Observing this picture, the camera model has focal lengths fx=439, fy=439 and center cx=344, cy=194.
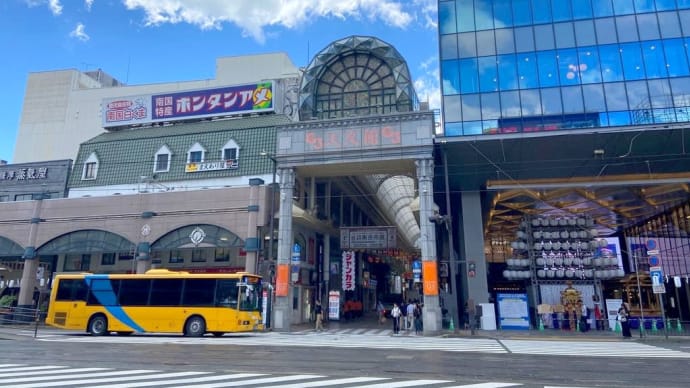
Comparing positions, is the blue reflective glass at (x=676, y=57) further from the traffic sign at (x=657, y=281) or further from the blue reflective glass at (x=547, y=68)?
the traffic sign at (x=657, y=281)

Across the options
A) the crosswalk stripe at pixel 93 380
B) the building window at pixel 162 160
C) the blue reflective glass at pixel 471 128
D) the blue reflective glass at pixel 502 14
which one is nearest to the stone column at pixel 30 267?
the building window at pixel 162 160

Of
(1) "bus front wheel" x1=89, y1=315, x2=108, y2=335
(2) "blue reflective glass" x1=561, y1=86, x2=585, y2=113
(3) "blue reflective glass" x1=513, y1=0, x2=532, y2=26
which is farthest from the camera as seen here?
(3) "blue reflective glass" x1=513, y1=0, x2=532, y2=26

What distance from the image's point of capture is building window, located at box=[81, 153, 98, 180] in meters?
38.6

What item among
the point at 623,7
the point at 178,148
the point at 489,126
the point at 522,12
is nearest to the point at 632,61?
the point at 623,7

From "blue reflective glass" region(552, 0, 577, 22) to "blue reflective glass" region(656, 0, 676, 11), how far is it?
512 centimetres

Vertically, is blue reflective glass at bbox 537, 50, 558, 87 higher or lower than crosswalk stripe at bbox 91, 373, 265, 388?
higher

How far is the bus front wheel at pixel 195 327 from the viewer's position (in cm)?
2214

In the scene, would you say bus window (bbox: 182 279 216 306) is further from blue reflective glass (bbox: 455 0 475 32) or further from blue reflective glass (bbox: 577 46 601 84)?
blue reflective glass (bbox: 577 46 601 84)

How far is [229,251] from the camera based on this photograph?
35.8 metres

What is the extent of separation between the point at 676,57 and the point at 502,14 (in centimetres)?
1079

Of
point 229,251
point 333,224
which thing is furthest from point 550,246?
point 229,251

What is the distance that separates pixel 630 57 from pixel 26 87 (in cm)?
6781

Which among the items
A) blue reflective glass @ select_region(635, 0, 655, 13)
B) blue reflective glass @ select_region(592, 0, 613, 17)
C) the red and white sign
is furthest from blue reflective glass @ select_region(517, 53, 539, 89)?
the red and white sign

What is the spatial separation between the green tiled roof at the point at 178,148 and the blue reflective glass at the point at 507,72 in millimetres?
16814
